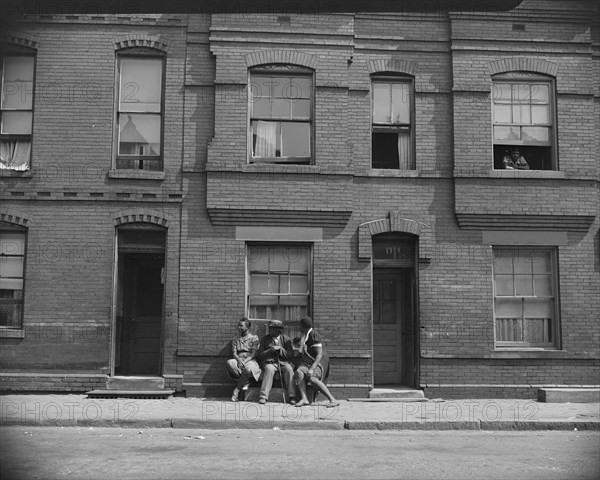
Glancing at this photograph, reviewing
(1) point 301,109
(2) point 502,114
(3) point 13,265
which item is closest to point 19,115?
(3) point 13,265

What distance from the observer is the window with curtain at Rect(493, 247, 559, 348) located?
1333cm

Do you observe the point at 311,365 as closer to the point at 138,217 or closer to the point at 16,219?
the point at 138,217

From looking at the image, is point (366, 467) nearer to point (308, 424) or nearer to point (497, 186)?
point (308, 424)

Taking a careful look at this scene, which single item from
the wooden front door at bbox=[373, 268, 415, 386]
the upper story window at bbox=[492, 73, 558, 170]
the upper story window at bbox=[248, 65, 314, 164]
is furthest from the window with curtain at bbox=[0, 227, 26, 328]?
the upper story window at bbox=[492, 73, 558, 170]

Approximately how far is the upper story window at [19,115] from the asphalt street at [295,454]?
566 cm

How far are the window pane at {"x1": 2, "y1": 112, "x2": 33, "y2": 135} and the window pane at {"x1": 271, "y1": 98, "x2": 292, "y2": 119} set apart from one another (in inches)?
187

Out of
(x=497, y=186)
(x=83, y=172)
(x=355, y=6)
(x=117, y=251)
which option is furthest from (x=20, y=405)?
(x=355, y=6)

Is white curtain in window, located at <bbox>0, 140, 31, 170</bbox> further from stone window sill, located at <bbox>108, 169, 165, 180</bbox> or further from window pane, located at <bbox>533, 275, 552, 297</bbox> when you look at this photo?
window pane, located at <bbox>533, 275, 552, 297</bbox>

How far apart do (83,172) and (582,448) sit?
975 centimetres

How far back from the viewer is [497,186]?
13336 mm

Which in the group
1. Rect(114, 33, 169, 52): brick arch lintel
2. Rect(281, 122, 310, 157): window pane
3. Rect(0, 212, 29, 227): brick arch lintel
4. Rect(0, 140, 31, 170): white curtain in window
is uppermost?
Rect(114, 33, 169, 52): brick arch lintel

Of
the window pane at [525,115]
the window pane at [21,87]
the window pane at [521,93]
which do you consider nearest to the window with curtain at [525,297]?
the window pane at [525,115]

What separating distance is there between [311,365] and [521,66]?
7.23 metres

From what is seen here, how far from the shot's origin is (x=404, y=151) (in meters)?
13.6
